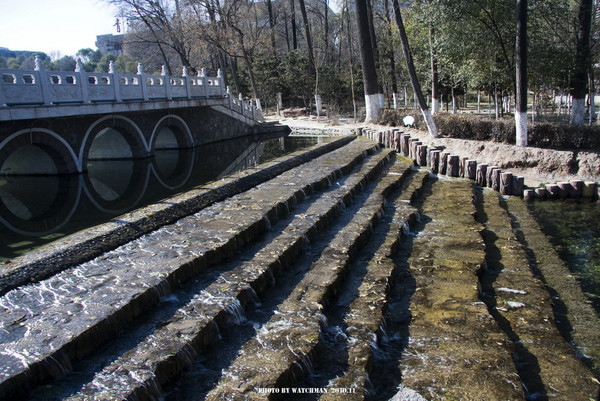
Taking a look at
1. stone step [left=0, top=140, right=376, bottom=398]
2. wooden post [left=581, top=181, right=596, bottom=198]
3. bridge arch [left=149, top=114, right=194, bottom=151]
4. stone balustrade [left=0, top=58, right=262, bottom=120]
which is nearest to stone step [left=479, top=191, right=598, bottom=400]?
stone step [left=0, top=140, right=376, bottom=398]

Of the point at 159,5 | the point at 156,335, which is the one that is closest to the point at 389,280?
the point at 156,335

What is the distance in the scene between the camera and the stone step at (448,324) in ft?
16.1

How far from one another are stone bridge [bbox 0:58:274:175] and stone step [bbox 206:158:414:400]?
11.7 metres

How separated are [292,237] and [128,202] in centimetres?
806

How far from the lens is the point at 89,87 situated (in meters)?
17.0

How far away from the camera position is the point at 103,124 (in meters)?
19.0

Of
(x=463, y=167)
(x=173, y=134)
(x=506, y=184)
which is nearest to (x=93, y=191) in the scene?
(x=173, y=134)

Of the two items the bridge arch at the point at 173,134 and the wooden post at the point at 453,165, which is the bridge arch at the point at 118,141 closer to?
the bridge arch at the point at 173,134

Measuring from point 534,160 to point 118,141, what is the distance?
1732cm

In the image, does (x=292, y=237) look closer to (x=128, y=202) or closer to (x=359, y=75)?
Result: (x=128, y=202)

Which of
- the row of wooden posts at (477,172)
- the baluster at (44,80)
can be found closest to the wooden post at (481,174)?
the row of wooden posts at (477,172)

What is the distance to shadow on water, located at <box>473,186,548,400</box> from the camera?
513 centimetres

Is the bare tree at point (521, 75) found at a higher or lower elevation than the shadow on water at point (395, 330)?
higher

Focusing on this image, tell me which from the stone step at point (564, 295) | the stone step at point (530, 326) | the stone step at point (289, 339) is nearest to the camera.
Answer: the stone step at point (289, 339)
